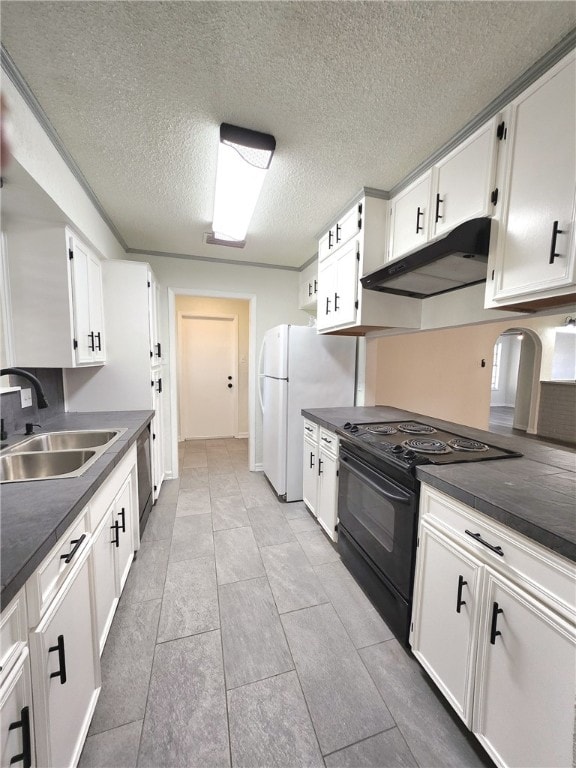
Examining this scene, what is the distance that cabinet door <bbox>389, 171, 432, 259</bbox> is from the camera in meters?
1.76

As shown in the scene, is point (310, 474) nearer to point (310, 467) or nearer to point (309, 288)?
point (310, 467)

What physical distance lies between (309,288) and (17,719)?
339cm

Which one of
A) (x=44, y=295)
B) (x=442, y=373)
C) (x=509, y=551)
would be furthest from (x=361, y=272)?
(x=442, y=373)

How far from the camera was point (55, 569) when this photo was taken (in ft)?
2.86

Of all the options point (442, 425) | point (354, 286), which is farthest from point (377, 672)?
point (354, 286)

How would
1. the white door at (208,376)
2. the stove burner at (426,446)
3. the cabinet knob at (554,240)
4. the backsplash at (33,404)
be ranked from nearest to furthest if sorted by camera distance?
the cabinet knob at (554,240), the stove burner at (426,446), the backsplash at (33,404), the white door at (208,376)

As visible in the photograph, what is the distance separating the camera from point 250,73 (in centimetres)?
124

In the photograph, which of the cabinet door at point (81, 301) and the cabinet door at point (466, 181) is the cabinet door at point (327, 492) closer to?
the cabinet door at point (466, 181)

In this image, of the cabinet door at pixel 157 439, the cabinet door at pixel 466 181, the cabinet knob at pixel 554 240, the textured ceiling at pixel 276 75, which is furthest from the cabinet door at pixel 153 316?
the cabinet knob at pixel 554 240

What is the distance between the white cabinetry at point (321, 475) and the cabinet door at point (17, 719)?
1.73m

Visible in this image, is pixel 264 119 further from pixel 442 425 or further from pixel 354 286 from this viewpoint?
pixel 442 425

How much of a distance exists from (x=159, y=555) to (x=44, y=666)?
1450 mm

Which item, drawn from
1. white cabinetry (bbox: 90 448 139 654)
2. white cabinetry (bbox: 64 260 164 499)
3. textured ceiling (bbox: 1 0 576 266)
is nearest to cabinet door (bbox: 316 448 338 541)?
white cabinetry (bbox: 90 448 139 654)

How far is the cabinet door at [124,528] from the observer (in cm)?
159
